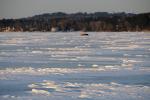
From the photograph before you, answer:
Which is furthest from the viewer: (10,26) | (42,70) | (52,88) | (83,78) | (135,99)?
(10,26)

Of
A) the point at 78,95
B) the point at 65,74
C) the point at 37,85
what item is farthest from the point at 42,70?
the point at 78,95

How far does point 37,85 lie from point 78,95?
7.21 feet

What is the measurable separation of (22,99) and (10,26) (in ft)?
476

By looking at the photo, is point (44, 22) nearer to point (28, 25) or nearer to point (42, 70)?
point (28, 25)

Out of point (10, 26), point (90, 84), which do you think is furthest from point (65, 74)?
point (10, 26)

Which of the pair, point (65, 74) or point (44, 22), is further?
point (44, 22)

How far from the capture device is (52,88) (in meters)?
12.7

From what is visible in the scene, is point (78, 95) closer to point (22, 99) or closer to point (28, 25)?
point (22, 99)

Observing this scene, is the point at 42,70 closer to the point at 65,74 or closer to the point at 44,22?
the point at 65,74

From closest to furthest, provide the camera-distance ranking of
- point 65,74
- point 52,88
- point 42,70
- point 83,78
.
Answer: point 52,88 < point 83,78 < point 65,74 < point 42,70

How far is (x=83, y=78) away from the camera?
1484 cm

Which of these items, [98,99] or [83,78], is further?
[83,78]

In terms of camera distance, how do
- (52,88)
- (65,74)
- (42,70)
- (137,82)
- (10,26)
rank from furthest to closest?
(10,26), (42,70), (65,74), (137,82), (52,88)

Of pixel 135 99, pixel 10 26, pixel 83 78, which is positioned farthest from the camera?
pixel 10 26
